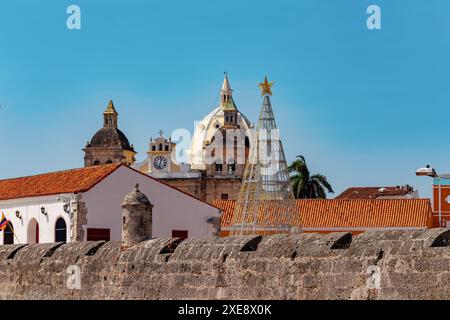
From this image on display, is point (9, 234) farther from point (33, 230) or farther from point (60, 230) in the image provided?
point (60, 230)

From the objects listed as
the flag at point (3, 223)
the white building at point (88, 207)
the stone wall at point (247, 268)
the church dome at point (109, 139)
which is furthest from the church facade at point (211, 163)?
the stone wall at point (247, 268)

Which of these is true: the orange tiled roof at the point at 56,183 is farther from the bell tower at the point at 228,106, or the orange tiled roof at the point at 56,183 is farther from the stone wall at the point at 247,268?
the bell tower at the point at 228,106

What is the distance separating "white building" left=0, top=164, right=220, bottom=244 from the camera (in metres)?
33.6

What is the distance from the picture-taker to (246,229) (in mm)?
53750

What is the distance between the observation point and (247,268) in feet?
48.4

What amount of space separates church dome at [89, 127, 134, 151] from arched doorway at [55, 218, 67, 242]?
289ft

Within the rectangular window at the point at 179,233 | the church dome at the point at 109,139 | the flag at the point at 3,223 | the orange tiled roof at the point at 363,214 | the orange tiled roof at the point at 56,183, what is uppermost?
the church dome at the point at 109,139

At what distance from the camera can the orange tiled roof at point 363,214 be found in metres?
64.6

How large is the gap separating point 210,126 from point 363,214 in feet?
222

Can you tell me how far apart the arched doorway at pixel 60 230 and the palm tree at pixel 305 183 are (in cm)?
5802

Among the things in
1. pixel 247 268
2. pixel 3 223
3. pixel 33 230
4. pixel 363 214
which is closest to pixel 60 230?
pixel 33 230

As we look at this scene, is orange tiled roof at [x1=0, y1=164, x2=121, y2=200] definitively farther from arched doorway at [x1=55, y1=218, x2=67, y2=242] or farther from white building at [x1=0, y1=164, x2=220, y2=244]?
arched doorway at [x1=55, y1=218, x2=67, y2=242]
